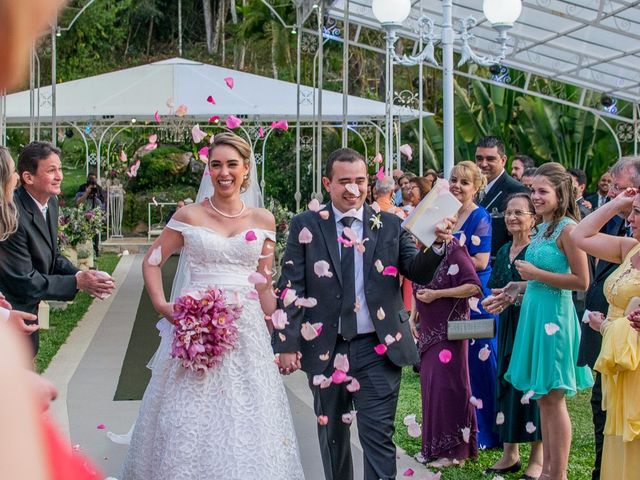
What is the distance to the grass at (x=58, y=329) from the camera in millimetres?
11834

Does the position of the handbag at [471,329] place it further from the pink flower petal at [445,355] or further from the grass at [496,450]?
the grass at [496,450]

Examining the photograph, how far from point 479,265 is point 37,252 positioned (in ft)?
10.0

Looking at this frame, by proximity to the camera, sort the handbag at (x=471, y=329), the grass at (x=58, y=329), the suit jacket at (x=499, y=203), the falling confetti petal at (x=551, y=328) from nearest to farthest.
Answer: the falling confetti petal at (x=551, y=328) → the handbag at (x=471, y=329) → the suit jacket at (x=499, y=203) → the grass at (x=58, y=329)

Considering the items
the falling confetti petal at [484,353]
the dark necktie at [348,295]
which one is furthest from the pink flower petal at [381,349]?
the falling confetti petal at [484,353]

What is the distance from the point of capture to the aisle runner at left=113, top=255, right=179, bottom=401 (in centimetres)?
1012

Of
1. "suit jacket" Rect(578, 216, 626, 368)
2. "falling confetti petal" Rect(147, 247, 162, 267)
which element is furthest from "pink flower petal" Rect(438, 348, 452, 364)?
"falling confetti petal" Rect(147, 247, 162, 267)

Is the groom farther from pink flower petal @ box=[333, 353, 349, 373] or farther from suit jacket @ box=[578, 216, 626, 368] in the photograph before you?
suit jacket @ box=[578, 216, 626, 368]

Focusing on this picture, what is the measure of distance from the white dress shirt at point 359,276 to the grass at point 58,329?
581 centimetres

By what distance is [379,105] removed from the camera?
72.6 feet

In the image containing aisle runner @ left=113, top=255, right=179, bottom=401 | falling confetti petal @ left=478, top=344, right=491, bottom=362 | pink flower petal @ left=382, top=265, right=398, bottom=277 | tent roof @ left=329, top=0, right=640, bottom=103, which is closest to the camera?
pink flower petal @ left=382, top=265, right=398, bottom=277

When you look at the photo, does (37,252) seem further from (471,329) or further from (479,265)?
(479,265)

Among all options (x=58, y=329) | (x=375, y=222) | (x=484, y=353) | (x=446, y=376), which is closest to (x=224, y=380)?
(x=375, y=222)

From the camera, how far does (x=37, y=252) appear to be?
623 centimetres

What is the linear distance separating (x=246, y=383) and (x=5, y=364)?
5.26m
